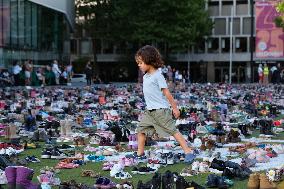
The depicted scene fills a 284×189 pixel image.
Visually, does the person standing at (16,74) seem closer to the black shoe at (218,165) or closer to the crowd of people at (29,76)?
the crowd of people at (29,76)

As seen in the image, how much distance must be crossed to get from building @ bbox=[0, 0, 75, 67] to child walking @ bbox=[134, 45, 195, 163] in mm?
27786

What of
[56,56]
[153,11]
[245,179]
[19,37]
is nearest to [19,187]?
[245,179]

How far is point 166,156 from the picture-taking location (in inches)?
368

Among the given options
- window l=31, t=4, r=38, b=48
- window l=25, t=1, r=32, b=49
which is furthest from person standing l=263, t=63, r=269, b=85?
window l=25, t=1, r=32, b=49

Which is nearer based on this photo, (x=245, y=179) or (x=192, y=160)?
(x=245, y=179)

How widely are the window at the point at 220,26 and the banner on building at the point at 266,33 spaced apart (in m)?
10.7

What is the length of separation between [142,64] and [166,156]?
139cm

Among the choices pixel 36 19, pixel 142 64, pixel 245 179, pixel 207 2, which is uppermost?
pixel 207 2

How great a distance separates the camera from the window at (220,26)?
81.6m

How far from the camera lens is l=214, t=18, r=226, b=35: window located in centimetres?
8162

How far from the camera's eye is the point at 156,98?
9.45m

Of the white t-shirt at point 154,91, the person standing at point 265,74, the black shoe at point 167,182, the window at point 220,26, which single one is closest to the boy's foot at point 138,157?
the white t-shirt at point 154,91

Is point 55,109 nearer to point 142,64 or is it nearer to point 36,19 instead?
point 142,64

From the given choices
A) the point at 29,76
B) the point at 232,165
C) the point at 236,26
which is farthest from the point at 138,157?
the point at 236,26
